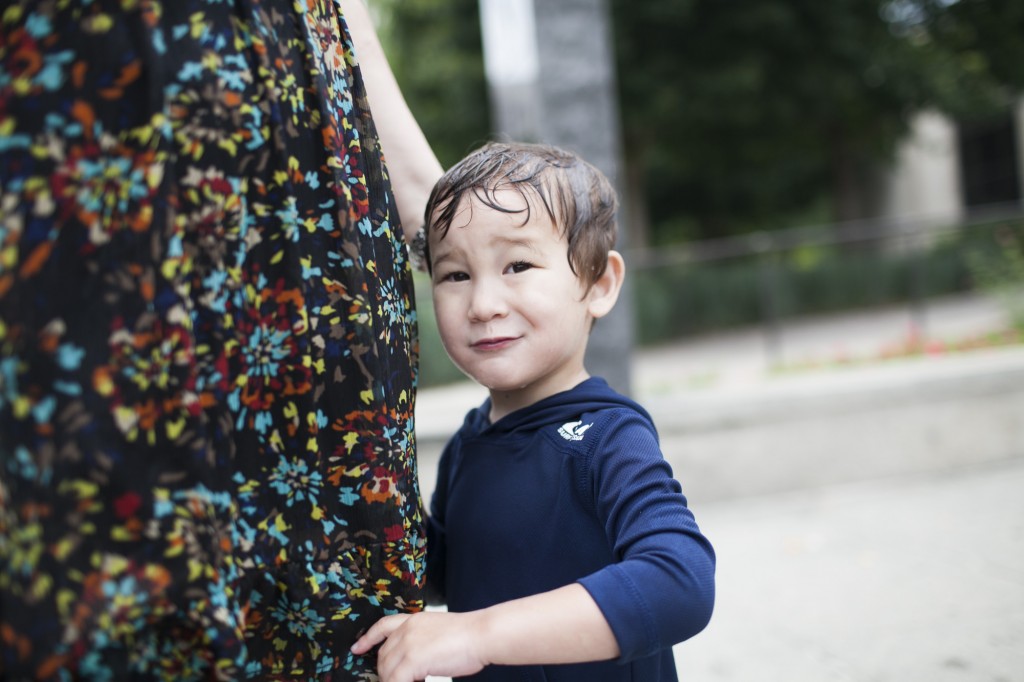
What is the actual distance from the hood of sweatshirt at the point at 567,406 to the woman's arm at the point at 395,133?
1.19 feet

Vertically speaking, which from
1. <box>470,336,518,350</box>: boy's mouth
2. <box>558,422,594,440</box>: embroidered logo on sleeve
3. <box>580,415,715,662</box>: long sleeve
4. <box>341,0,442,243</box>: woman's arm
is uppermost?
<box>341,0,442,243</box>: woman's arm

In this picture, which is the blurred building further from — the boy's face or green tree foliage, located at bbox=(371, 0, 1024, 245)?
the boy's face

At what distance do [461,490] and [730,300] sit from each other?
9.13 meters

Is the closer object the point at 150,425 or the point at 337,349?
the point at 150,425

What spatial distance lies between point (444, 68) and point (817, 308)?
26.9 ft

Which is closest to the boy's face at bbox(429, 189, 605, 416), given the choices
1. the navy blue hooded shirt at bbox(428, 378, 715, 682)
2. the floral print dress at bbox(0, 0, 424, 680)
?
the navy blue hooded shirt at bbox(428, 378, 715, 682)

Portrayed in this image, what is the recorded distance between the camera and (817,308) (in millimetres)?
10500

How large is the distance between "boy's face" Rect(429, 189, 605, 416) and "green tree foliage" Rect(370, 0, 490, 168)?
1353 centimetres

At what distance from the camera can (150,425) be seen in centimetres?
89

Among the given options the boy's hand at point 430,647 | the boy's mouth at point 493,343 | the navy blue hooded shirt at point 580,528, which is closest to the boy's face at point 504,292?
the boy's mouth at point 493,343

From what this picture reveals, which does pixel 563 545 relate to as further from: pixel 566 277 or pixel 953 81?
pixel 953 81

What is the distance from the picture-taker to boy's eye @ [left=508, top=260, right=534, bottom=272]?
4.41ft

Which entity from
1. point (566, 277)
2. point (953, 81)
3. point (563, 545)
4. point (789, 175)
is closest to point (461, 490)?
point (563, 545)

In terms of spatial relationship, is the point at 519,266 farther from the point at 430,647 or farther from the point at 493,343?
the point at 430,647
